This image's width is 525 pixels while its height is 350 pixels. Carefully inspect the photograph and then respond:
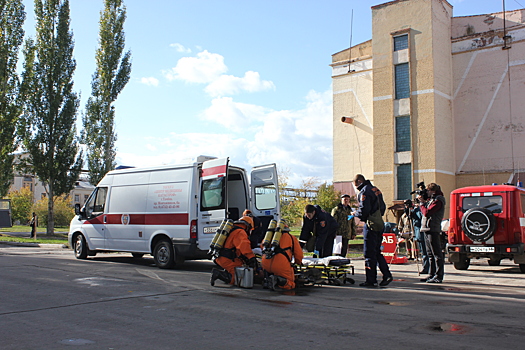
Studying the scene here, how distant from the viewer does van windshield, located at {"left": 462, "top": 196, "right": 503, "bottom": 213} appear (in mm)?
12258

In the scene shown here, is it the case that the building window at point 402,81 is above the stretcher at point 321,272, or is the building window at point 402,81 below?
above

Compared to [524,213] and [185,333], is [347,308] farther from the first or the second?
[524,213]

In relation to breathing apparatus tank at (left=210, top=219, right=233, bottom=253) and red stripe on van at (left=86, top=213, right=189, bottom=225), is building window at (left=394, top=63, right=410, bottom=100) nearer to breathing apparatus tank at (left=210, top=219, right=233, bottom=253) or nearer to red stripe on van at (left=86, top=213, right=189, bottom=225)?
red stripe on van at (left=86, top=213, right=189, bottom=225)

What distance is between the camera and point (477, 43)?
101 feet

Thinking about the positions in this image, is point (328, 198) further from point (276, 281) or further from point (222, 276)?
point (276, 281)

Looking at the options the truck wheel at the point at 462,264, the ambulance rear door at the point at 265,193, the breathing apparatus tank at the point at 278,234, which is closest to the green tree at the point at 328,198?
the truck wheel at the point at 462,264

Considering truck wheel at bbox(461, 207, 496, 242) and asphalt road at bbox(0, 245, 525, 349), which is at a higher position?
truck wheel at bbox(461, 207, 496, 242)

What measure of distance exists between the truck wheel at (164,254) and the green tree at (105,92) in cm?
2408

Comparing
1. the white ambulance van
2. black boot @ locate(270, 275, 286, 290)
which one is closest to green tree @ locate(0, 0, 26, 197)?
the white ambulance van

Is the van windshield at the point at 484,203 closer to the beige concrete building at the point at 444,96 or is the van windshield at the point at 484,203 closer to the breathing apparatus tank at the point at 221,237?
the breathing apparatus tank at the point at 221,237

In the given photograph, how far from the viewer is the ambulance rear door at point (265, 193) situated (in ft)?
40.8

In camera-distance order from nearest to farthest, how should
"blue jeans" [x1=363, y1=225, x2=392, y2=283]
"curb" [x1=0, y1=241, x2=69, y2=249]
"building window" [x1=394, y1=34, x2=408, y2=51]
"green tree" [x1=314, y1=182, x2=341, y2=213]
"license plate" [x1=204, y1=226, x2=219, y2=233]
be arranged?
"blue jeans" [x1=363, y1=225, x2=392, y2=283] < "license plate" [x1=204, y1=226, x2=219, y2=233] < "curb" [x1=0, y1=241, x2=69, y2=249] < "building window" [x1=394, y1=34, x2=408, y2=51] < "green tree" [x1=314, y1=182, x2=341, y2=213]

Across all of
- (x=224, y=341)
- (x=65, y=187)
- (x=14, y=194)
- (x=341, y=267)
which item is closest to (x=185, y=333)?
(x=224, y=341)

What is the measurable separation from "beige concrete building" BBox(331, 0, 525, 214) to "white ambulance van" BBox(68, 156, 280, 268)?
20.2 m
